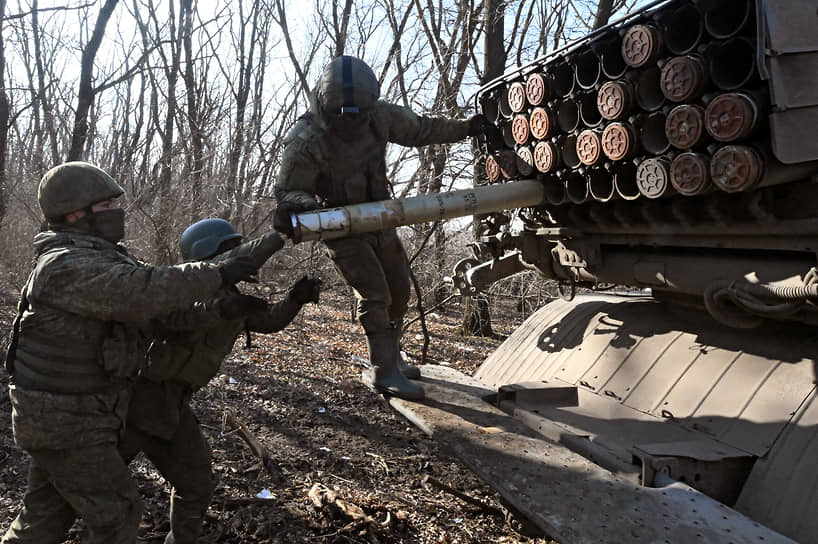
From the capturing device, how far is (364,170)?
4.59 m

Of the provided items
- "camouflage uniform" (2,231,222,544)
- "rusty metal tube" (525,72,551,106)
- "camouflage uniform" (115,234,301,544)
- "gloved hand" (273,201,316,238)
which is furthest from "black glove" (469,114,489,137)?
"camouflage uniform" (2,231,222,544)

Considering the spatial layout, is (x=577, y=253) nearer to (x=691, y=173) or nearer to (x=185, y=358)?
(x=691, y=173)

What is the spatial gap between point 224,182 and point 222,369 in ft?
21.9

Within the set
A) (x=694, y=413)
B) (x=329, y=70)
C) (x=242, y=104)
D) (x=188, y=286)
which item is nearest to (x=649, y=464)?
(x=694, y=413)

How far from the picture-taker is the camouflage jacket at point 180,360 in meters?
3.07

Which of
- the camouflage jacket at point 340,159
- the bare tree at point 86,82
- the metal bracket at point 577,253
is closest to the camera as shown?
the camouflage jacket at point 340,159

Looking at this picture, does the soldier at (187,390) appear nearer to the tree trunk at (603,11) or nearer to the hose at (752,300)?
the hose at (752,300)

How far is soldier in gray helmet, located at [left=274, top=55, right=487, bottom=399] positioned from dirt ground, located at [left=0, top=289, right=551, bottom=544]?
63cm

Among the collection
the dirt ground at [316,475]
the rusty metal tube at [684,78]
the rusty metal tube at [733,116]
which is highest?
the rusty metal tube at [684,78]

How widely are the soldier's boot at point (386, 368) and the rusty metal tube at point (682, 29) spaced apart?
8.60 feet

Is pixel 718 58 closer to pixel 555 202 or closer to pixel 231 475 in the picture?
pixel 555 202

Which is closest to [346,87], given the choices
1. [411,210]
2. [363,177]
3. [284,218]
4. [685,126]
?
[363,177]

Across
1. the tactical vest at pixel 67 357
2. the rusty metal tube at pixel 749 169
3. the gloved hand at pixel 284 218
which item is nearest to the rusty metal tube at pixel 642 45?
the rusty metal tube at pixel 749 169

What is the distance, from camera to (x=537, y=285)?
423 inches
